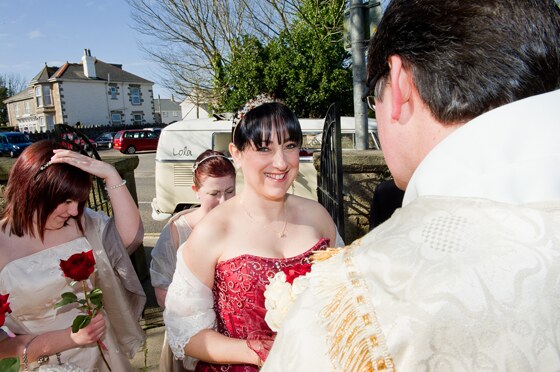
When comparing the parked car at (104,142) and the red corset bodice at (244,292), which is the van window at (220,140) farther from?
the parked car at (104,142)

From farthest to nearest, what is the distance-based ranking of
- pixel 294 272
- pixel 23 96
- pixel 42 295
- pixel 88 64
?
pixel 23 96, pixel 88 64, pixel 42 295, pixel 294 272

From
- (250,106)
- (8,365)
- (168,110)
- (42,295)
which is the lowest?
(42,295)

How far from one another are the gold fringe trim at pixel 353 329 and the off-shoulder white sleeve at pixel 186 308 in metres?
1.15

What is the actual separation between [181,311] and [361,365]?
4.22 feet

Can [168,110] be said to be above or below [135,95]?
below

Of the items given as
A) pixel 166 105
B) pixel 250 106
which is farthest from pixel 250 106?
pixel 166 105

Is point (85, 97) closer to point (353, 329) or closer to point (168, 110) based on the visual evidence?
point (168, 110)

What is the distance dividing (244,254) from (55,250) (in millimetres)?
1155

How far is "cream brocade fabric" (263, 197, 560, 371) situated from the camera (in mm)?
584

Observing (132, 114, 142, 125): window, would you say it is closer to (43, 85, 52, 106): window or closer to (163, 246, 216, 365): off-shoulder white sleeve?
(43, 85, 52, 106): window

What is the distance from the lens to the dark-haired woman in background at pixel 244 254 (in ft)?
5.63

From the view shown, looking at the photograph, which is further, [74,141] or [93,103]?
[93,103]

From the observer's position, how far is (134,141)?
26.9 m

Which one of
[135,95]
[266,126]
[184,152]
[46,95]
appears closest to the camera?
[266,126]
